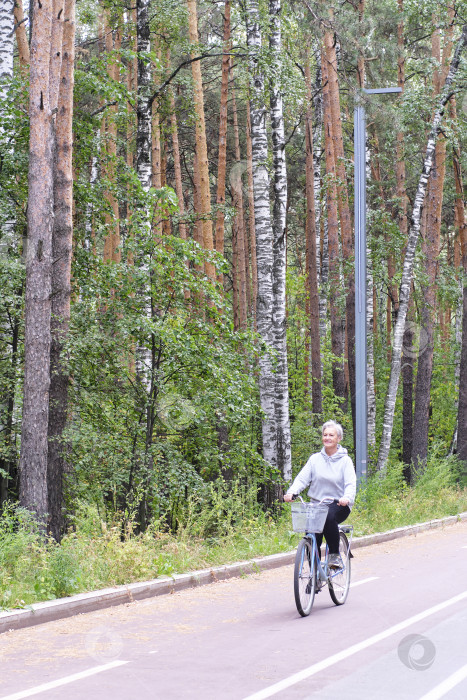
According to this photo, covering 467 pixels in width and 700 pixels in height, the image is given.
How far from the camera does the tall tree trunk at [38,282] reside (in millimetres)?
11891

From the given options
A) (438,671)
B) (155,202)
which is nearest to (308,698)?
(438,671)

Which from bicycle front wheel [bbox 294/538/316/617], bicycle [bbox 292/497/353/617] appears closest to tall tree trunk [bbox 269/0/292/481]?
bicycle [bbox 292/497/353/617]

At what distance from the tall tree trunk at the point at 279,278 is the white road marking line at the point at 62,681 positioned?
37.9 ft

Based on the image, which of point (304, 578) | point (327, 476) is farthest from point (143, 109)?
point (304, 578)

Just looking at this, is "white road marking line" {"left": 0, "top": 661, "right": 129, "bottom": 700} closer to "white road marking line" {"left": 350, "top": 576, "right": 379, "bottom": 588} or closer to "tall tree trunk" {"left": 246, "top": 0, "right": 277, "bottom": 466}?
A: "white road marking line" {"left": 350, "top": 576, "right": 379, "bottom": 588}

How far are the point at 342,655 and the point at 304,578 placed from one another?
66.5 inches

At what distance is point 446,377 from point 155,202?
27.6m

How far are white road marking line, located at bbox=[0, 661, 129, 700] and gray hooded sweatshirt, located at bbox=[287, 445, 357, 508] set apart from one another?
298cm

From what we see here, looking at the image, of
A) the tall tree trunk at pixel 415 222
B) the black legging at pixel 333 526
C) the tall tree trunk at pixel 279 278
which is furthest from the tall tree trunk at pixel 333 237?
the black legging at pixel 333 526

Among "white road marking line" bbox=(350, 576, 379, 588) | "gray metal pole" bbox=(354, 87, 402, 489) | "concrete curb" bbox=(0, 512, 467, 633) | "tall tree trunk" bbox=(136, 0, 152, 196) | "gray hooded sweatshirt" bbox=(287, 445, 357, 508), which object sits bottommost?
"white road marking line" bbox=(350, 576, 379, 588)

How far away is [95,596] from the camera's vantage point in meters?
9.01

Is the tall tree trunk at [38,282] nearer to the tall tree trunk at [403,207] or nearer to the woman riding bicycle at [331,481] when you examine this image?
the woman riding bicycle at [331,481]

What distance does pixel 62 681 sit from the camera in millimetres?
6195

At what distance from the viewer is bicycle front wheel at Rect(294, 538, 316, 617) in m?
8.43
